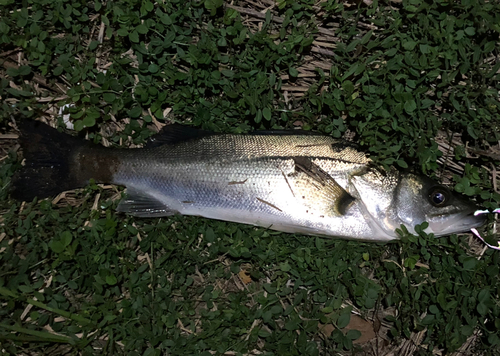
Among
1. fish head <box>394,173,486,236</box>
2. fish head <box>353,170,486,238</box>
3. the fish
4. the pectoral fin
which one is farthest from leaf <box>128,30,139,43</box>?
fish head <box>394,173,486,236</box>

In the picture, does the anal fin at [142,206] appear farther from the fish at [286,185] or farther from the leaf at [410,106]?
the leaf at [410,106]

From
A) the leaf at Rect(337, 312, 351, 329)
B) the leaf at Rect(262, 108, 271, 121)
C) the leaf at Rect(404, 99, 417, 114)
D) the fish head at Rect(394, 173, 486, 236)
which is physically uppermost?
the leaf at Rect(404, 99, 417, 114)

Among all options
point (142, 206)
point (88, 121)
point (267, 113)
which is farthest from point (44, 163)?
point (267, 113)

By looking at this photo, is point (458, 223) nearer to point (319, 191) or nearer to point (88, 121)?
point (319, 191)

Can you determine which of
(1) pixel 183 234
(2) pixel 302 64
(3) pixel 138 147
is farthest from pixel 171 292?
(2) pixel 302 64

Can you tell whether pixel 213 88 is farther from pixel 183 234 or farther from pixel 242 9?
pixel 183 234

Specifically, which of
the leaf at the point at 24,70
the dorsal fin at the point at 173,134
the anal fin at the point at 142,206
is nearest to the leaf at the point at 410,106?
the dorsal fin at the point at 173,134

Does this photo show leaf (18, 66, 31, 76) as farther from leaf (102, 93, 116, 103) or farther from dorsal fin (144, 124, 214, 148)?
dorsal fin (144, 124, 214, 148)
